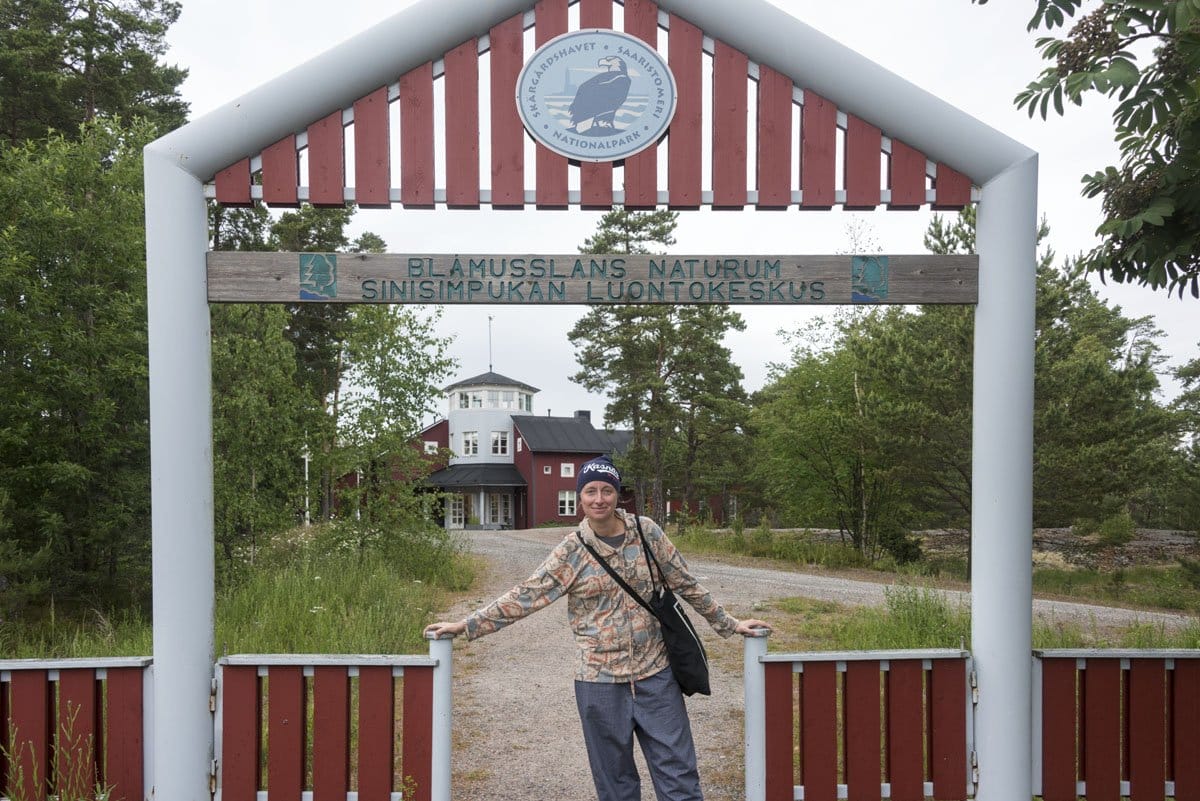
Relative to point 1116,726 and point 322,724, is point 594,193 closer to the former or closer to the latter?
point 322,724

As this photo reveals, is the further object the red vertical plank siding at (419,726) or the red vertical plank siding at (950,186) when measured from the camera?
the red vertical plank siding at (950,186)

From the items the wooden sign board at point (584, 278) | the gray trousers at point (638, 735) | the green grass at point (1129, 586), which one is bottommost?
the green grass at point (1129, 586)

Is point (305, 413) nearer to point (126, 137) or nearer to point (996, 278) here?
point (126, 137)

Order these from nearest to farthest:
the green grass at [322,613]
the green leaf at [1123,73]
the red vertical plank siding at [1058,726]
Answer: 1. the green leaf at [1123,73]
2. the red vertical plank siding at [1058,726]
3. the green grass at [322,613]

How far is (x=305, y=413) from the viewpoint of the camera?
15.0m

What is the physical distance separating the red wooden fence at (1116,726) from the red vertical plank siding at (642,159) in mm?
3359

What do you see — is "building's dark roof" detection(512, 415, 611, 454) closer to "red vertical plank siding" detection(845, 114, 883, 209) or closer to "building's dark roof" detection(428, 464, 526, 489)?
"building's dark roof" detection(428, 464, 526, 489)

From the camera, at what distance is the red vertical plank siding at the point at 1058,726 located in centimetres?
489

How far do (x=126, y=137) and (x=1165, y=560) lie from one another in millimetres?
26365

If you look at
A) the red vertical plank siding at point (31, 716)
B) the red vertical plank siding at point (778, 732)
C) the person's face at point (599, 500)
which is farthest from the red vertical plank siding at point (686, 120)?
the red vertical plank siding at point (31, 716)

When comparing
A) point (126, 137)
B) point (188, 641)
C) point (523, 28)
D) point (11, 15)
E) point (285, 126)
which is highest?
point (11, 15)

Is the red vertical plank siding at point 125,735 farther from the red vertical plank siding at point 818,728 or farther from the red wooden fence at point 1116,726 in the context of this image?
the red wooden fence at point 1116,726

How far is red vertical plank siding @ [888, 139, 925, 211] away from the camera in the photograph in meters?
4.83

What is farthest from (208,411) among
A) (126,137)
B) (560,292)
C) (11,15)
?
(11,15)
